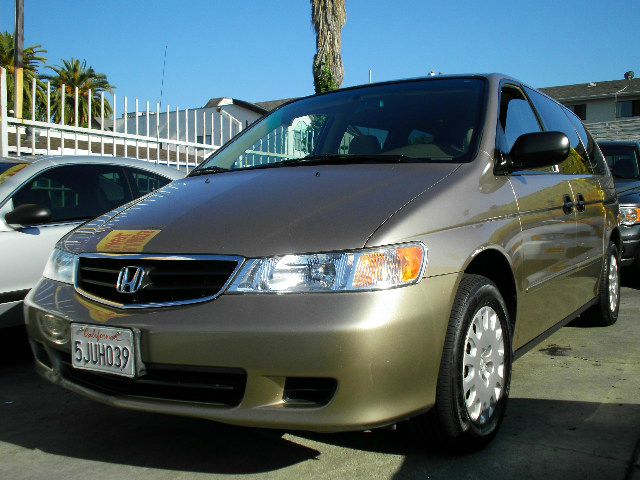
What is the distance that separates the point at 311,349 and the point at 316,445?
0.84m

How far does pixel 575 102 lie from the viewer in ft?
137

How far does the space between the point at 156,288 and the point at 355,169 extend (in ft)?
3.61

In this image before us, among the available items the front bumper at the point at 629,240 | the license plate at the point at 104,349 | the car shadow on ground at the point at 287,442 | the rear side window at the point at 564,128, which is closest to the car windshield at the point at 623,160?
the front bumper at the point at 629,240

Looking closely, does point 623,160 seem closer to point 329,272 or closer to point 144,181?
point 144,181

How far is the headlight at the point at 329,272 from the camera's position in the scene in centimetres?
241

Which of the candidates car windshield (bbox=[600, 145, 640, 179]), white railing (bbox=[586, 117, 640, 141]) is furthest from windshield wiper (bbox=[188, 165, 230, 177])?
white railing (bbox=[586, 117, 640, 141])

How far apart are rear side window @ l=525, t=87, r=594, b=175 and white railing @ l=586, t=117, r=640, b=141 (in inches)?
1246

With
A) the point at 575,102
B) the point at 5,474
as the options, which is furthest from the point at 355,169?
the point at 575,102

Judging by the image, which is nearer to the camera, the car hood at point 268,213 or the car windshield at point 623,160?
the car hood at point 268,213

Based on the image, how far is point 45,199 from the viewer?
15.6 feet

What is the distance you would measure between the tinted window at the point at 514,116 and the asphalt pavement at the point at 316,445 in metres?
1.32

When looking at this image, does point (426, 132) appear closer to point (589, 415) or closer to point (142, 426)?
point (589, 415)

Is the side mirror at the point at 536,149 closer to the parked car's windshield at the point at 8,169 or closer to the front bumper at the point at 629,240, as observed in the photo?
the parked car's windshield at the point at 8,169

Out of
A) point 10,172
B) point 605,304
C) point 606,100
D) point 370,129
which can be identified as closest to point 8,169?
point 10,172
